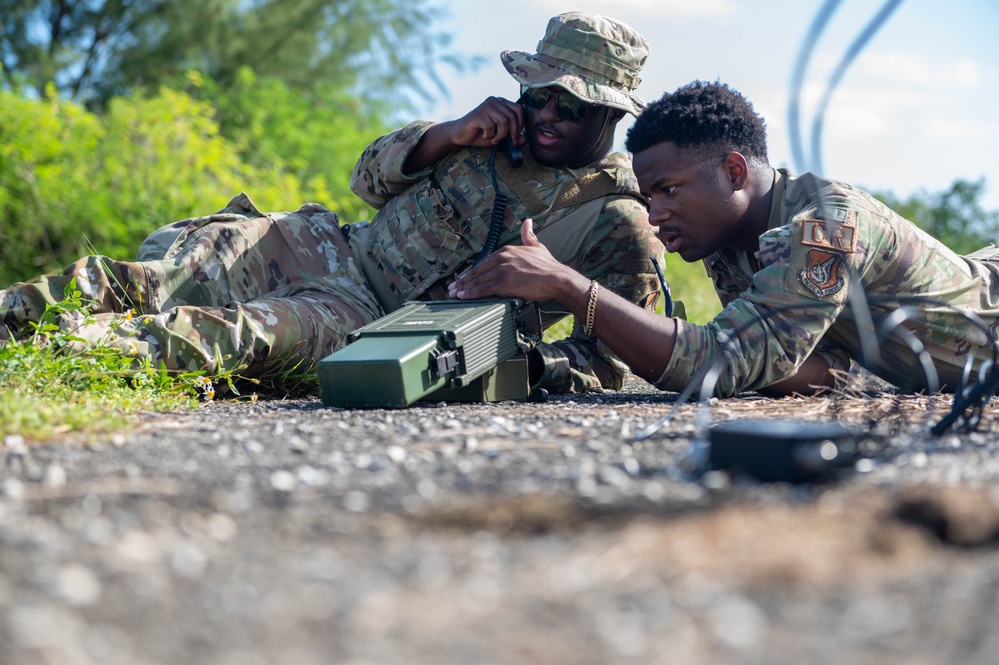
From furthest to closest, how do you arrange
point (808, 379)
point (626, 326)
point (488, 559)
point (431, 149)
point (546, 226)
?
point (431, 149) < point (546, 226) < point (808, 379) < point (626, 326) < point (488, 559)

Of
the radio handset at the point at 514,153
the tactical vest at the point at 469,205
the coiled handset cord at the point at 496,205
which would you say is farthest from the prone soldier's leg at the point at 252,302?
the radio handset at the point at 514,153

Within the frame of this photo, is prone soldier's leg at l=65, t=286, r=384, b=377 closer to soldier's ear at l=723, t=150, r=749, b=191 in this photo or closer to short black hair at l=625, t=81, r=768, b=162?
short black hair at l=625, t=81, r=768, b=162

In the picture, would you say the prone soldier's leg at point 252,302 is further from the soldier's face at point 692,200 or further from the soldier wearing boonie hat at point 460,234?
the soldier's face at point 692,200

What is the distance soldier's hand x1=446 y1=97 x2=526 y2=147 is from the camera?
13.5ft

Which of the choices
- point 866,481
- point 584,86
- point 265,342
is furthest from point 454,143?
point 866,481

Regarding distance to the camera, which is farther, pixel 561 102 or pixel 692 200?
pixel 561 102

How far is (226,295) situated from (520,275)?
1441 mm

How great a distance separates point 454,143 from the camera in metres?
4.24

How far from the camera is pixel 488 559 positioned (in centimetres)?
139

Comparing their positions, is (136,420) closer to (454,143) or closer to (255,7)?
(454,143)

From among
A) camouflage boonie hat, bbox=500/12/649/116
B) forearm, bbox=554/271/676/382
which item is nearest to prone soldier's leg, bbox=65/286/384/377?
forearm, bbox=554/271/676/382

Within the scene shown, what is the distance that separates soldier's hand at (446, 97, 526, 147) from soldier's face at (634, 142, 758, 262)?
616 millimetres

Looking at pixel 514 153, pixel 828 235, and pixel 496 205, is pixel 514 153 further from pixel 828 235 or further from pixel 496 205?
pixel 828 235

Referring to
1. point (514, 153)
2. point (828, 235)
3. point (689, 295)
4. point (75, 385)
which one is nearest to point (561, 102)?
point (514, 153)
